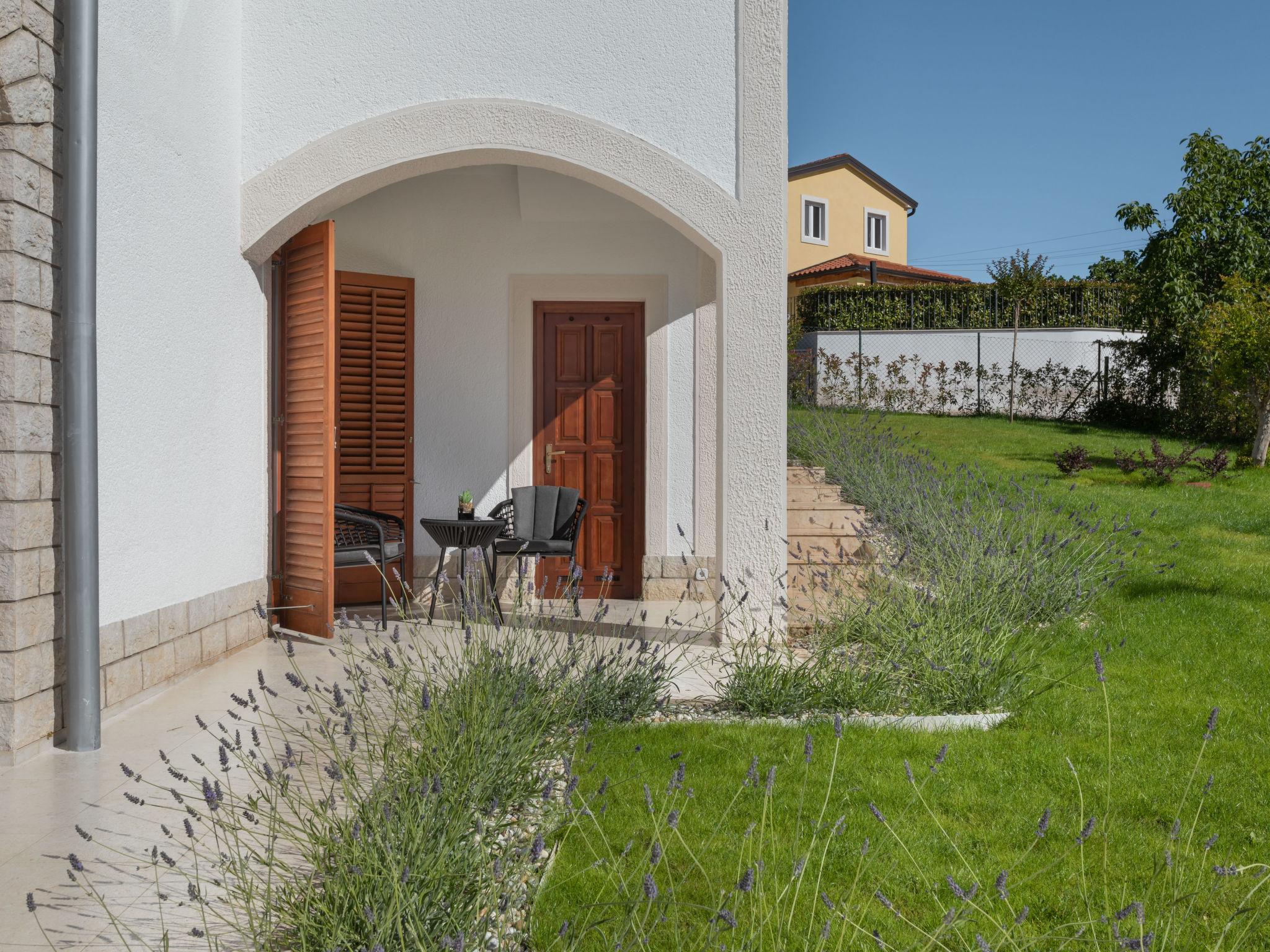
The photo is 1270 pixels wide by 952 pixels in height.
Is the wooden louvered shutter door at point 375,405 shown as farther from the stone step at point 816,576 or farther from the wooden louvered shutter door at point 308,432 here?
the stone step at point 816,576

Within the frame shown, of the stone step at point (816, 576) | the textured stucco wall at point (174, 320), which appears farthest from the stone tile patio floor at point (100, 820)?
the stone step at point (816, 576)

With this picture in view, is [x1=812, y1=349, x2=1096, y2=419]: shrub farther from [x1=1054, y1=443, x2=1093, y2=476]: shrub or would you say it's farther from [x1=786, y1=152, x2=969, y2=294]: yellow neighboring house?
[x1=786, y1=152, x2=969, y2=294]: yellow neighboring house

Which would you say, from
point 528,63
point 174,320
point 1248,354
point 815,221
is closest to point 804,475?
point 528,63

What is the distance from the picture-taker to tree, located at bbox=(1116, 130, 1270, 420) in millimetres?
17188

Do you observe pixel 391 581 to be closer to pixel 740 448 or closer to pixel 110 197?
pixel 740 448

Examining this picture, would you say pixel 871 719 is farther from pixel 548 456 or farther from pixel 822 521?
pixel 548 456

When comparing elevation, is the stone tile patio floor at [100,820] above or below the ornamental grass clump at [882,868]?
below

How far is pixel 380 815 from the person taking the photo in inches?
100

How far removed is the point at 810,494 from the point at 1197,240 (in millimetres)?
13180

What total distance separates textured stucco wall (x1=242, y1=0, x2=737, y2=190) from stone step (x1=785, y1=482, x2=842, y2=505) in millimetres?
3227

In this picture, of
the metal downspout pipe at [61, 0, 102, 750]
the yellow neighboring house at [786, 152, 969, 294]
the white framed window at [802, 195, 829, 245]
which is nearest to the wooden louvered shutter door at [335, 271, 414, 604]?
the metal downspout pipe at [61, 0, 102, 750]

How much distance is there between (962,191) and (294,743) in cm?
2742

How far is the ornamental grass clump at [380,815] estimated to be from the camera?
7.42 feet

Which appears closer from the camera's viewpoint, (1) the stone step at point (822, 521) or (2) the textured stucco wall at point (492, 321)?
(1) the stone step at point (822, 521)
